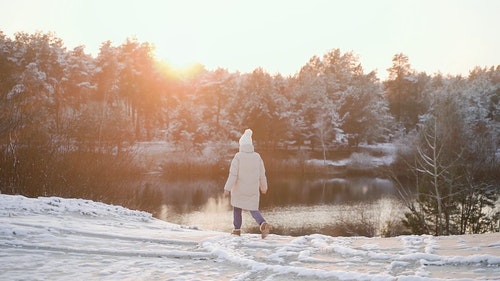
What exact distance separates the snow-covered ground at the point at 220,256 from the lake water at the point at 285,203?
646 inches

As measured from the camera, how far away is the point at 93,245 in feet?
19.1

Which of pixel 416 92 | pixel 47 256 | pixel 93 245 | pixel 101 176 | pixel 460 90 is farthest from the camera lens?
pixel 416 92

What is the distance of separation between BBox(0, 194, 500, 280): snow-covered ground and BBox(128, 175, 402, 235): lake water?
1640cm

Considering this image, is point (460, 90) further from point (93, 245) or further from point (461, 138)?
point (93, 245)

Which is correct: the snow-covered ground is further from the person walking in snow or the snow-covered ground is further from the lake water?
the lake water

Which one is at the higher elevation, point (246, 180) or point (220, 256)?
point (246, 180)

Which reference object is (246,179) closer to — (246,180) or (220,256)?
(246,180)

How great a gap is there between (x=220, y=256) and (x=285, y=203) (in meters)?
25.4

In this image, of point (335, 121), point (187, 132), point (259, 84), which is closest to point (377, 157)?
point (335, 121)

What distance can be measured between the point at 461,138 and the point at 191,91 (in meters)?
38.5

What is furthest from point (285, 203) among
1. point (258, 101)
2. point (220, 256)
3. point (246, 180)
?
point (220, 256)

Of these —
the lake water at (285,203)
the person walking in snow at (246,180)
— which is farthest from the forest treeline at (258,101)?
the person walking in snow at (246,180)

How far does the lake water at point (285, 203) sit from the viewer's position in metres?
24.9

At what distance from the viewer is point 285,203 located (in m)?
30.5
